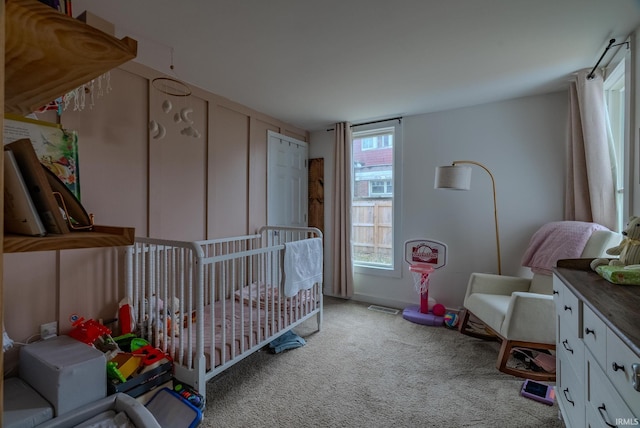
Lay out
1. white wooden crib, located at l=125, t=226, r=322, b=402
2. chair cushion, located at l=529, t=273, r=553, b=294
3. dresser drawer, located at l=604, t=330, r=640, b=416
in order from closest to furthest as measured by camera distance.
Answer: dresser drawer, located at l=604, t=330, r=640, b=416 < white wooden crib, located at l=125, t=226, r=322, b=402 < chair cushion, located at l=529, t=273, r=553, b=294

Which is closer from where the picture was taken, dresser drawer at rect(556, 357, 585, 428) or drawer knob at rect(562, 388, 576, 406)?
dresser drawer at rect(556, 357, 585, 428)

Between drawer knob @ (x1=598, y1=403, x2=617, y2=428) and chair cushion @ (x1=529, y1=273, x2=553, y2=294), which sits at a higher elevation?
chair cushion @ (x1=529, y1=273, x2=553, y2=294)

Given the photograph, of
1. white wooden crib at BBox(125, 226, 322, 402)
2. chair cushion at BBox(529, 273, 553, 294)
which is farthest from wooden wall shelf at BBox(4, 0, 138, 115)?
chair cushion at BBox(529, 273, 553, 294)

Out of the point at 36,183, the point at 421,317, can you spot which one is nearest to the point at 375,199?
the point at 421,317

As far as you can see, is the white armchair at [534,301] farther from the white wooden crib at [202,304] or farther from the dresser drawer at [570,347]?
the white wooden crib at [202,304]

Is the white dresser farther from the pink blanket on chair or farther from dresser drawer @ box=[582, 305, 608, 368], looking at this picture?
the pink blanket on chair

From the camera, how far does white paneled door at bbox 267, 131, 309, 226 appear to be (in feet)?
11.3

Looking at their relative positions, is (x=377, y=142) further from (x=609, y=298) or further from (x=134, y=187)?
(x=609, y=298)

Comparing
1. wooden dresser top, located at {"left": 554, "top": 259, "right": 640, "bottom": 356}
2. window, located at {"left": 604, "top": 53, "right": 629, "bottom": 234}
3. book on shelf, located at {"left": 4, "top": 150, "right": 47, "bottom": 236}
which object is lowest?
wooden dresser top, located at {"left": 554, "top": 259, "right": 640, "bottom": 356}

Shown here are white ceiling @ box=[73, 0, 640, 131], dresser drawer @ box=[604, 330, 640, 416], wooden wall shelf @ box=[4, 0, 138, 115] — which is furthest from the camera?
white ceiling @ box=[73, 0, 640, 131]

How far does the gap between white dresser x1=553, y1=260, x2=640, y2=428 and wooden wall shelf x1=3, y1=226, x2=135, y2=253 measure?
1238 millimetres

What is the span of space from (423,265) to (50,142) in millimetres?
3065

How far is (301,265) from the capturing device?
7.83 feet

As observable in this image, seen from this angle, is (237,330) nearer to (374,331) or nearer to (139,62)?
(374,331)
